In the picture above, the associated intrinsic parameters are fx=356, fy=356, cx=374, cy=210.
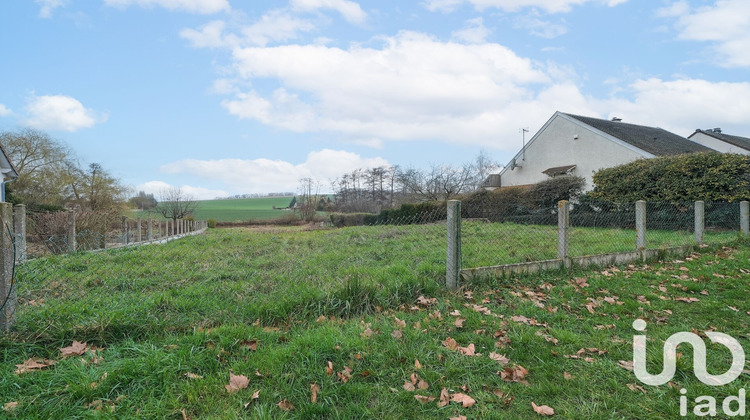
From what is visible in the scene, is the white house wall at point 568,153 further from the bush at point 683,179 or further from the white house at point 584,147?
the bush at point 683,179

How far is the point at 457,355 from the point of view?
9.98 feet

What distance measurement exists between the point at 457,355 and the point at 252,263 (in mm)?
4733

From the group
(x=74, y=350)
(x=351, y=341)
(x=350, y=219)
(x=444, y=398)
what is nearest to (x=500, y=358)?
(x=444, y=398)

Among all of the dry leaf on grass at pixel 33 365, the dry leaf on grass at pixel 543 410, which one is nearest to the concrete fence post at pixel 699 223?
the dry leaf on grass at pixel 543 410

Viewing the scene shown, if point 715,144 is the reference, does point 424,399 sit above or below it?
below

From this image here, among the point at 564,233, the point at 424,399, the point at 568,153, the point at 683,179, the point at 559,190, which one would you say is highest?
the point at 568,153

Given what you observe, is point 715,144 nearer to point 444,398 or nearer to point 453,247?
point 453,247

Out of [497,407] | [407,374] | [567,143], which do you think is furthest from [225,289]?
[567,143]

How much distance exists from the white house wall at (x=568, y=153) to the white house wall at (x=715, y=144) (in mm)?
10553

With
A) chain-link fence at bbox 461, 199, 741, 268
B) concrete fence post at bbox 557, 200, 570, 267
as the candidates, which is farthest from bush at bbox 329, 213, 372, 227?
concrete fence post at bbox 557, 200, 570, 267

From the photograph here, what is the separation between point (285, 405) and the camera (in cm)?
241

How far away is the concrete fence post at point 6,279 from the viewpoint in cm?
314

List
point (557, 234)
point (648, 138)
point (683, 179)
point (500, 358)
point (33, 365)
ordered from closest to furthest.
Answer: point (33, 365)
point (500, 358)
point (557, 234)
point (683, 179)
point (648, 138)
